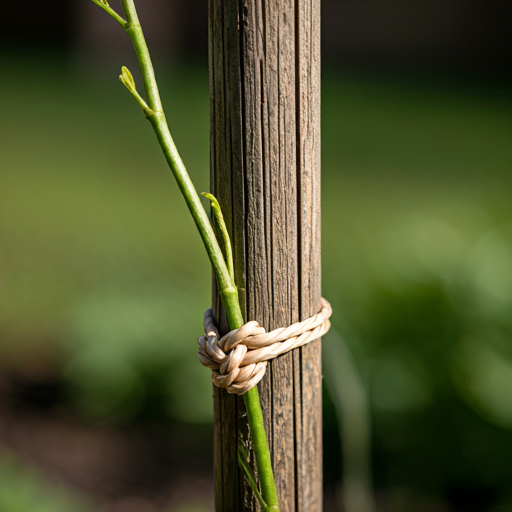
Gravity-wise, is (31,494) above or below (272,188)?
below

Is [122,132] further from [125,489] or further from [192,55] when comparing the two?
[125,489]

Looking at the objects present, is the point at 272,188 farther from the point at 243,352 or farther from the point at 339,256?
the point at 339,256

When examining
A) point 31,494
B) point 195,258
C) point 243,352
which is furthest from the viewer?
point 195,258

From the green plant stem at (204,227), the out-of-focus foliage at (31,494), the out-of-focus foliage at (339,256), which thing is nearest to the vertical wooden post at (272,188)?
the green plant stem at (204,227)

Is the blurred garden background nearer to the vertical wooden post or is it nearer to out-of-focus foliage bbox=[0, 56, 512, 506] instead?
out-of-focus foliage bbox=[0, 56, 512, 506]

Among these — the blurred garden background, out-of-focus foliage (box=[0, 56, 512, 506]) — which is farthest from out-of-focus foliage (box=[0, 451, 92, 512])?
out-of-focus foliage (box=[0, 56, 512, 506])

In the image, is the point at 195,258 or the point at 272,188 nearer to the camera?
the point at 272,188

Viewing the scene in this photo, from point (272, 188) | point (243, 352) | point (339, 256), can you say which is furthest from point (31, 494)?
point (272, 188)
